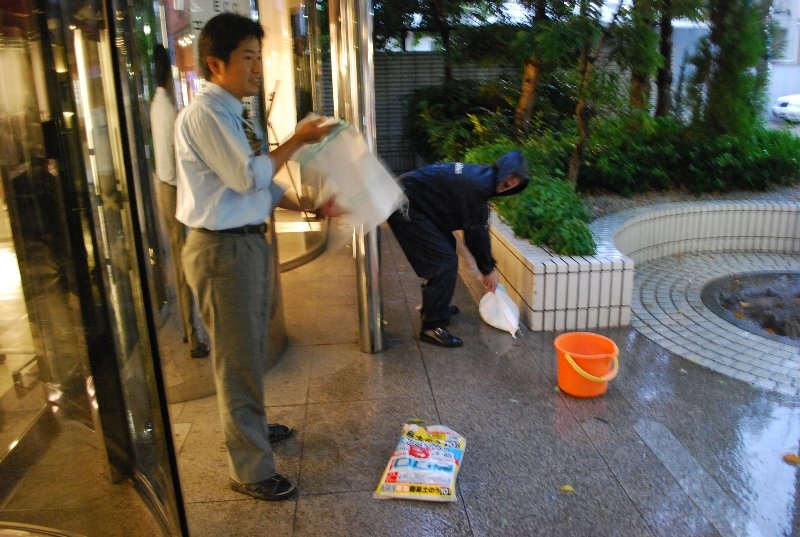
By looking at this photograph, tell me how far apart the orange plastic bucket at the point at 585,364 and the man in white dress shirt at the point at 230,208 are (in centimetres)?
189

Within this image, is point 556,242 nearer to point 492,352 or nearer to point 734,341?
point 492,352

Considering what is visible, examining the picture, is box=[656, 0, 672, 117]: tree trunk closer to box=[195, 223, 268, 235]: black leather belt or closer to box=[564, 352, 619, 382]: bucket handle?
box=[564, 352, 619, 382]: bucket handle

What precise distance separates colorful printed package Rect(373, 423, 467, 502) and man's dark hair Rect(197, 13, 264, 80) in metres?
2.00

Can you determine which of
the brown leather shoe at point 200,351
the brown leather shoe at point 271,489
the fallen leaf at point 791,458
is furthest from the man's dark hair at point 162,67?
the fallen leaf at point 791,458

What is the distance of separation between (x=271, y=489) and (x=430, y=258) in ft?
7.30

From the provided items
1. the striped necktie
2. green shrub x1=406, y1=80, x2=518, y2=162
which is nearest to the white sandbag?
the striped necktie

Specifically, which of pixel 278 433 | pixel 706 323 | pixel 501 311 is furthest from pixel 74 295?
pixel 706 323

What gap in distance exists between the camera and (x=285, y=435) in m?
3.57

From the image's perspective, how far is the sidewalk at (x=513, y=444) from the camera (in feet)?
9.48

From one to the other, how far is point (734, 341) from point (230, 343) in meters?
Result: 3.81

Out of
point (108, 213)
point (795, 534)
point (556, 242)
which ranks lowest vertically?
point (795, 534)

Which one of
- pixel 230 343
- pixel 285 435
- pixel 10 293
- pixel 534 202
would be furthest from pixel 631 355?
pixel 10 293

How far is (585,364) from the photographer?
3828 millimetres

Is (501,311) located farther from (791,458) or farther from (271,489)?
(271,489)
